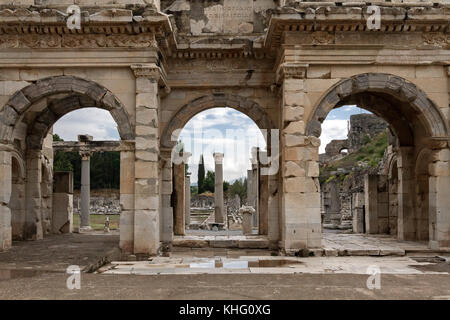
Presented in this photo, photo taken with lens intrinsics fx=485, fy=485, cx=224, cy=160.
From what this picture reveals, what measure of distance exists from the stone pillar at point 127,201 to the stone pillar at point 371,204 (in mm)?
8642

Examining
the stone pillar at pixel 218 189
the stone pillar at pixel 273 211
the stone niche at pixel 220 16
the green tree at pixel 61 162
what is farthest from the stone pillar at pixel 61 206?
the green tree at pixel 61 162

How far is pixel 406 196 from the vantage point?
13.1 m

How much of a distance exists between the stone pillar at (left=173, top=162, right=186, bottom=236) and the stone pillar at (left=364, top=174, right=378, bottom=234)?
20.3ft

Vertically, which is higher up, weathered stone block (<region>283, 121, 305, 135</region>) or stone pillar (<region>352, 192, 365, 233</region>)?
weathered stone block (<region>283, 121, 305, 135</region>)

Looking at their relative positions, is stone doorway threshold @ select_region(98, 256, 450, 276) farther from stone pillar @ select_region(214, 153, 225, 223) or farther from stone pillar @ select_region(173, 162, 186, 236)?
stone pillar @ select_region(214, 153, 225, 223)

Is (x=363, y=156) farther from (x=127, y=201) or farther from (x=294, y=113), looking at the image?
(x=127, y=201)

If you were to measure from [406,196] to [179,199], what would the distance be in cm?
643

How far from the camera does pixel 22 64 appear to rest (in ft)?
36.0

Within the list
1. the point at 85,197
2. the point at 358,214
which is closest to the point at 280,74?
the point at 358,214

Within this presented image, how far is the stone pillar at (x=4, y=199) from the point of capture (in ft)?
35.8

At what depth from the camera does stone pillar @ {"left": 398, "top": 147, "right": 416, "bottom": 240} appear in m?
13.0

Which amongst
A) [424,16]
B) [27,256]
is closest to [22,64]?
[27,256]

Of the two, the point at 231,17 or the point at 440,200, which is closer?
the point at 440,200

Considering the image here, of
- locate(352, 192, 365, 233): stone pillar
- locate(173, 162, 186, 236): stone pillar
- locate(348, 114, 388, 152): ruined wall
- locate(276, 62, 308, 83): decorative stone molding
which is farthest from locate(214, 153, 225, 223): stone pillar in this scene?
locate(348, 114, 388, 152): ruined wall
